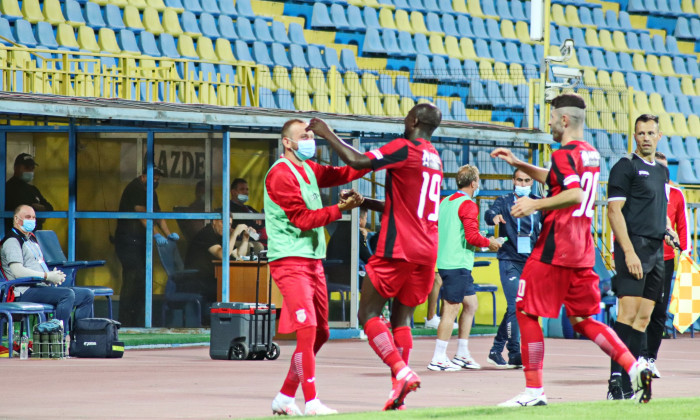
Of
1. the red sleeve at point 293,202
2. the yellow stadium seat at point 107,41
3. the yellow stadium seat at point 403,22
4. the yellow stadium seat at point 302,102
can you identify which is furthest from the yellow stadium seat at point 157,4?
the red sleeve at point 293,202

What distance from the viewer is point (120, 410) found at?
23.1 ft

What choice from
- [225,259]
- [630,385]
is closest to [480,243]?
[630,385]

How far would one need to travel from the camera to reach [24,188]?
1409 cm

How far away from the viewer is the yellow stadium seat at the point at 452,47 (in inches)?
940

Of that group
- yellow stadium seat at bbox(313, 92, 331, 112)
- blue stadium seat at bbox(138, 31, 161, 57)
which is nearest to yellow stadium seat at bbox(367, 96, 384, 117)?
yellow stadium seat at bbox(313, 92, 331, 112)

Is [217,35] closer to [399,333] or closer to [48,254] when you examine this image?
[48,254]

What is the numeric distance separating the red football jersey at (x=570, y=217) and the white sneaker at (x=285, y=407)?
1.64m

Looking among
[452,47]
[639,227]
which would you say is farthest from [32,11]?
[639,227]

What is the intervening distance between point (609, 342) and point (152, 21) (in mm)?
14405

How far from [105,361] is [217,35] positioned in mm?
10214

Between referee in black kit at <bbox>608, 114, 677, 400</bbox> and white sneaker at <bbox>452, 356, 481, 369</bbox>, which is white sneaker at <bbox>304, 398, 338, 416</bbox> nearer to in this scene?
referee in black kit at <bbox>608, 114, 677, 400</bbox>

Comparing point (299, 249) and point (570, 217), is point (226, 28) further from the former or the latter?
point (570, 217)

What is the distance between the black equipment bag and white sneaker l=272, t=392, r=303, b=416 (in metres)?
5.27

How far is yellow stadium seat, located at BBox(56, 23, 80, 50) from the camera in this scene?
17941mm
